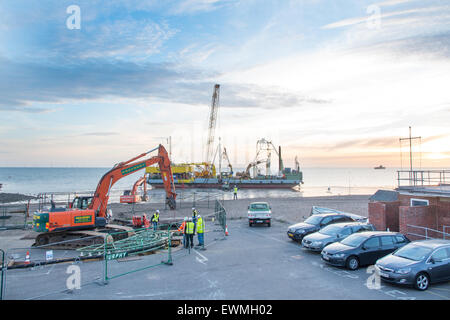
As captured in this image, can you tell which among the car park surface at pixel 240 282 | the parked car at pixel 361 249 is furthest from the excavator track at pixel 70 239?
the parked car at pixel 361 249

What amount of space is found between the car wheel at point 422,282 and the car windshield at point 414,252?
56 centimetres

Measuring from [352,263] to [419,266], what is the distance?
251 centimetres

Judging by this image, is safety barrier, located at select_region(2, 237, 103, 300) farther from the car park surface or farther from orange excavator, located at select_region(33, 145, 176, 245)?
orange excavator, located at select_region(33, 145, 176, 245)

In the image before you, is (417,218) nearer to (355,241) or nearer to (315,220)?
(315,220)

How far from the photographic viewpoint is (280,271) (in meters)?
11.8

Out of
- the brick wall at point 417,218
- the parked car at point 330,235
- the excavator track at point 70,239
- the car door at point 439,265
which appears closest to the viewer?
the car door at point 439,265

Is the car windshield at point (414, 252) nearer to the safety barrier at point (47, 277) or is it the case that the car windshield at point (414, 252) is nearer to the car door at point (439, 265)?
the car door at point (439, 265)

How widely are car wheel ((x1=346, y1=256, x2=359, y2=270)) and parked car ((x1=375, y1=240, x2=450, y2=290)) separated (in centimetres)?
125

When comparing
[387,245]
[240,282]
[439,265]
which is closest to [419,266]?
[439,265]

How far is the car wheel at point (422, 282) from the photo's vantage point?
32.8 ft

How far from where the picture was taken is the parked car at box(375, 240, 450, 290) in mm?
10016

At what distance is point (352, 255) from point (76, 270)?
10.6 meters
